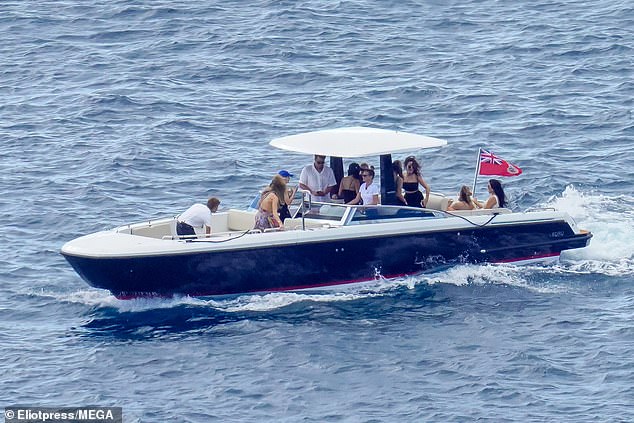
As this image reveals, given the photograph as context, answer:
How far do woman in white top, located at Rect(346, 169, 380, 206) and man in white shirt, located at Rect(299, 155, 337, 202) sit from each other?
623 millimetres

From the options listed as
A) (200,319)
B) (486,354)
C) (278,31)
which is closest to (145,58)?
(278,31)

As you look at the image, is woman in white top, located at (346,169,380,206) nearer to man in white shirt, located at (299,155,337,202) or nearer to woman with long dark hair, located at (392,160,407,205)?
woman with long dark hair, located at (392,160,407,205)

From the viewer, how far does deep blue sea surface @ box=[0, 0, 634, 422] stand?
1986 cm

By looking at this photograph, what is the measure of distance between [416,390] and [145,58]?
23604 millimetres

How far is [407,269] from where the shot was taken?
24.3 m

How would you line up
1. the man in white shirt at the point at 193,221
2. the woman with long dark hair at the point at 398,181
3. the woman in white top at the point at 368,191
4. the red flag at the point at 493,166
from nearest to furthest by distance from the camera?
the man in white shirt at the point at 193,221 < the woman in white top at the point at 368,191 < the woman with long dark hair at the point at 398,181 < the red flag at the point at 493,166

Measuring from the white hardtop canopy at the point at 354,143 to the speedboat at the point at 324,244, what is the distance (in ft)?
0.06

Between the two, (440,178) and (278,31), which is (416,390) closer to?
(440,178)

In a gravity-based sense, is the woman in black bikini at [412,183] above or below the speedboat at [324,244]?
above

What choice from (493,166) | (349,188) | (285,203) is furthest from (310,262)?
(493,166)

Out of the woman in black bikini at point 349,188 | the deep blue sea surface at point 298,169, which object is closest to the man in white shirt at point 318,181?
the woman in black bikini at point 349,188

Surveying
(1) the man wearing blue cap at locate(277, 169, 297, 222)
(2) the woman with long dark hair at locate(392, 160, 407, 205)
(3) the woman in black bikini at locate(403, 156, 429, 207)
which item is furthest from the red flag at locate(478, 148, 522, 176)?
(1) the man wearing blue cap at locate(277, 169, 297, 222)

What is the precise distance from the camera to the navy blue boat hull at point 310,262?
2264cm

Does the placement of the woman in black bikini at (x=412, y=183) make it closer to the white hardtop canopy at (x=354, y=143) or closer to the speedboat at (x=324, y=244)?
the speedboat at (x=324, y=244)
